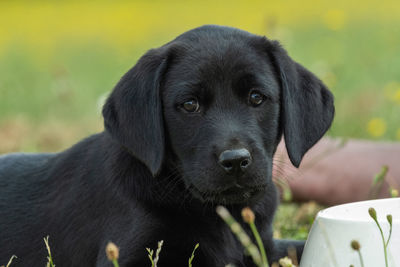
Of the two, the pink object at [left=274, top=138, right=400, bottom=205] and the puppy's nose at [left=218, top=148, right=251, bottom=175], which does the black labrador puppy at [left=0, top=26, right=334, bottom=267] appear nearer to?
the puppy's nose at [left=218, top=148, right=251, bottom=175]

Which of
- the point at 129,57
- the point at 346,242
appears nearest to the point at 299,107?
the point at 346,242

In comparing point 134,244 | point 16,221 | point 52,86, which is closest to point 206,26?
point 134,244

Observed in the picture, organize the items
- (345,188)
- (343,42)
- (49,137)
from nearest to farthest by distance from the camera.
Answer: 1. (345,188)
2. (49,137)
3. (343,42)

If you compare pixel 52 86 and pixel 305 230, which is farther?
pixel 52 86

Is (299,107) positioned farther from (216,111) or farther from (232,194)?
(232,194)

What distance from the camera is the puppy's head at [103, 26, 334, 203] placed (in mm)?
3490

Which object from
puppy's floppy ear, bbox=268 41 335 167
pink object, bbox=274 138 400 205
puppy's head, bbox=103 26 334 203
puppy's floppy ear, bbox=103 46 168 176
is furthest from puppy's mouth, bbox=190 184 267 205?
pink object, bbox=274 138 400 205

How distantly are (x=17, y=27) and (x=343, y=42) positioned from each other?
7.34 meters

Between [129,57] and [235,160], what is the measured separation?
9904 millimetres

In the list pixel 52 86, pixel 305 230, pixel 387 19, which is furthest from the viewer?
pixel 387 19

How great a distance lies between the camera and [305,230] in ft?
16.9

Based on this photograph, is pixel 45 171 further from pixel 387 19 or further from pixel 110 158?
pixel 387 19

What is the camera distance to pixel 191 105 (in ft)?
12.0

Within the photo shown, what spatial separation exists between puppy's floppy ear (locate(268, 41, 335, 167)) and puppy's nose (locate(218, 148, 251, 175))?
0.47m
